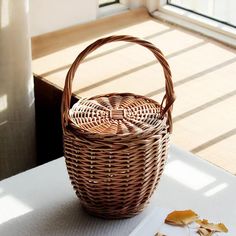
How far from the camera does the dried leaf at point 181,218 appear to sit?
3.68 feet

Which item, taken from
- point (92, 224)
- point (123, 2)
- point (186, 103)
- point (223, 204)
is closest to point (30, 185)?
point (92, 224)

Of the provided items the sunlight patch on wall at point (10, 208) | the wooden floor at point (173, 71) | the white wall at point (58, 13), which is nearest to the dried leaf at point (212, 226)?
the wooden floor at point (173, 71)

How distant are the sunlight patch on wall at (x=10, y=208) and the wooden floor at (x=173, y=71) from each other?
40cm

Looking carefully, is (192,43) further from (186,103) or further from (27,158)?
(27,158)

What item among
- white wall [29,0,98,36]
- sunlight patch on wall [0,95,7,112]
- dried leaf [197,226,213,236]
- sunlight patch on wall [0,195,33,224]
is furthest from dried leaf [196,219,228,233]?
white wall [29,0,98,36]

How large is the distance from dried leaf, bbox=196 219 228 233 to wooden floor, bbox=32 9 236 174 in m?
0.22

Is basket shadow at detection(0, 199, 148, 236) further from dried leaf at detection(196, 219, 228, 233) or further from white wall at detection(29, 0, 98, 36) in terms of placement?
white wall at detection(29, 0, 98, 36)

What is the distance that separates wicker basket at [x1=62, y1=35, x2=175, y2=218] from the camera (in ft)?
3.47

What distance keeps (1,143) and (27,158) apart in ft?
0.34

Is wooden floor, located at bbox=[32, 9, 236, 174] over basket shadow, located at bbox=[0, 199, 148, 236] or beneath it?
over

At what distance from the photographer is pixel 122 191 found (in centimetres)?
110

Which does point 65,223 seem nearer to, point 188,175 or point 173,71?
point 188,175

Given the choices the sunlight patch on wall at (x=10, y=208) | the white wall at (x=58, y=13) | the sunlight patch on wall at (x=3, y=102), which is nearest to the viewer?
the sunlight patch on wall at (x=10, y=208)

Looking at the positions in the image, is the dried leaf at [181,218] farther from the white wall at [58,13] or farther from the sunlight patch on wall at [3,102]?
the white wall at [58,13]
